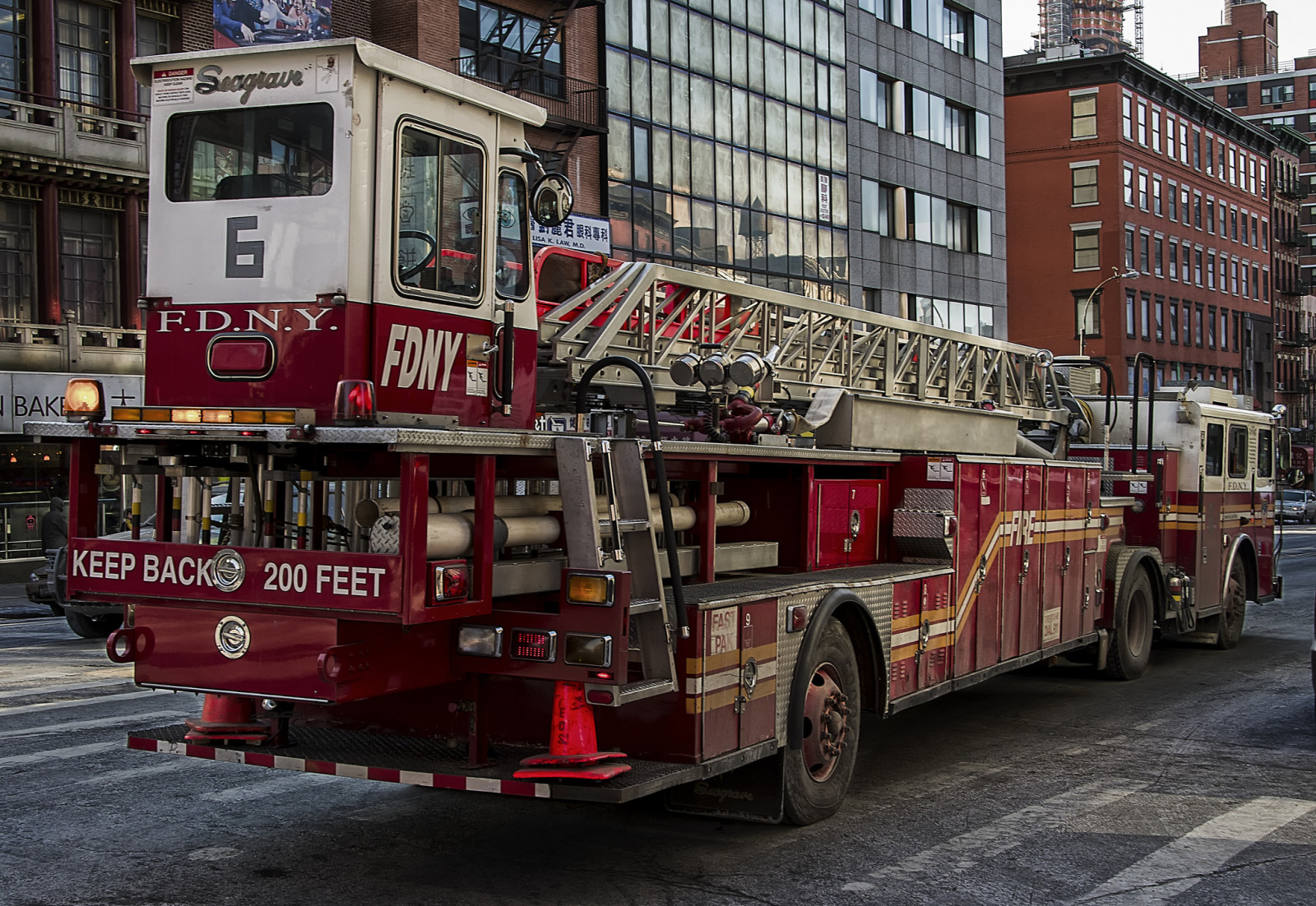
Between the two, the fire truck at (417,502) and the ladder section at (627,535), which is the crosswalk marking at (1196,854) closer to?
the fire truck at (417,502)

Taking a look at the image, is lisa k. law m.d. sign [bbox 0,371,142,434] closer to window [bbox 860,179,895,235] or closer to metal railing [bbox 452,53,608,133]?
metal railing [bbox 452,53,608,133]

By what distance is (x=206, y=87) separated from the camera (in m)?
6.52

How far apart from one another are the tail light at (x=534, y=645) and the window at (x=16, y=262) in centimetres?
2334

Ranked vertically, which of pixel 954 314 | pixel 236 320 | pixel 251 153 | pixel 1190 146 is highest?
pixel 1190 146

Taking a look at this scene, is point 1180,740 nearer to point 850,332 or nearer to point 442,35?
point 850,332

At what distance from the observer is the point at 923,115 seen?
163 ft

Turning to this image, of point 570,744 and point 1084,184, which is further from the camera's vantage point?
point 1084,184

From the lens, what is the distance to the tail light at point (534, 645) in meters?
5.88

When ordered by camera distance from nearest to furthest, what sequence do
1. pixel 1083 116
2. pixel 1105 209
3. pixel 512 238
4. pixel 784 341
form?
pixel 512 238 → pixel 784 341 → pixel 1105 209 → pixel 1083 116

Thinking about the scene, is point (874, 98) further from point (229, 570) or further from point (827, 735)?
point (229, 570)

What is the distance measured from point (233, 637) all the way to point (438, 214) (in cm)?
214

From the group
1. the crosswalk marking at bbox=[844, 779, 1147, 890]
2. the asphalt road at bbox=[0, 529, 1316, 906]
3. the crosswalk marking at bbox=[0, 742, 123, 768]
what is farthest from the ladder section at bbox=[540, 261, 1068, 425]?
the crosswalk marking at bbox=[0, 742, 123, 768]

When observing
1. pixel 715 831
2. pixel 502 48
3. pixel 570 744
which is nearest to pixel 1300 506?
pixel 502 48

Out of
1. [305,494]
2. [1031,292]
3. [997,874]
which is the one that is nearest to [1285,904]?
[997,874]
